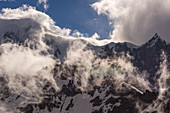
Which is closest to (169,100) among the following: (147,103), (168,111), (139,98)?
(168,111)

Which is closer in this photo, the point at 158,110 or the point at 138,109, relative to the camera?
the point at 158,110

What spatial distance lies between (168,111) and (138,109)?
6785cm

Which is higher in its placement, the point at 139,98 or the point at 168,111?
the point at 139,98

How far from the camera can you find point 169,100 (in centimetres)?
12988

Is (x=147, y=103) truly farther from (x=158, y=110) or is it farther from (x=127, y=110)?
(x=158, y=110)

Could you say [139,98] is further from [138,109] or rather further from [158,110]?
[158,110]

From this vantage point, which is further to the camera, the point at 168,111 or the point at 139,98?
the point at 139,98

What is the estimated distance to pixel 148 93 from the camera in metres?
194

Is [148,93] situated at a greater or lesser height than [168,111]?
greater

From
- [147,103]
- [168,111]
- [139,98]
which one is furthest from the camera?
[139,98]

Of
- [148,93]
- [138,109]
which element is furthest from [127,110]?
[148,93]

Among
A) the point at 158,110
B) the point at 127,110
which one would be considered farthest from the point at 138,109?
the point at 158,110

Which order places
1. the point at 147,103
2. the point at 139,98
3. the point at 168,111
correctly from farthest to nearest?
1. the point at 139,98
2. the point at 147,103
3. the point at 168,111

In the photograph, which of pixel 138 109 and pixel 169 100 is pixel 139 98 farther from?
pixel 169 100
